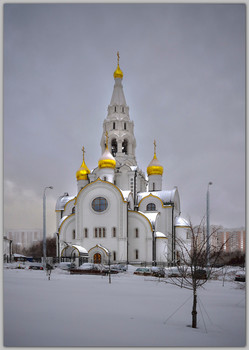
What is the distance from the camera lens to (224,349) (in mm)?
6207

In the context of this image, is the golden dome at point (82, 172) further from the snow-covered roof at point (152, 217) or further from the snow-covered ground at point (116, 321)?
the snow-covered ground at point (116, 321)

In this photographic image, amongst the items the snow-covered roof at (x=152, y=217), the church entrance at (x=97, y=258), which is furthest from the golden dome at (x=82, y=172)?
the church entrance at (x=97, y=258)

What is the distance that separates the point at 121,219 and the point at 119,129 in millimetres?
14613

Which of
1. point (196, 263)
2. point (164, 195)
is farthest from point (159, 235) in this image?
point (196, 263)

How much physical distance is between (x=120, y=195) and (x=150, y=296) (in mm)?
19906

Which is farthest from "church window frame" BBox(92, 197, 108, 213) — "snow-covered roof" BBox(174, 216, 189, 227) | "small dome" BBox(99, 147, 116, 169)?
"snow-covered roof" BBox(174, 216, 189, 227)

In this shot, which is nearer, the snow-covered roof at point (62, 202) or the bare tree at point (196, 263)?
the bare tree at point (196, 263)

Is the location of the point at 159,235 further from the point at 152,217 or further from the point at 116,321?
the point at 116,321

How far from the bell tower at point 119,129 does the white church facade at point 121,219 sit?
61 centimetres

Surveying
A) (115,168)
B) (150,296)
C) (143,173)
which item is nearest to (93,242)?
(115,168)

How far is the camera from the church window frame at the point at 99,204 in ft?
105

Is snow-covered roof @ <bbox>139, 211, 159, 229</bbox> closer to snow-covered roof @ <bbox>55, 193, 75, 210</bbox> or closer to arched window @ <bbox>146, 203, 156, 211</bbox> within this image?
arched window @ <bbox>146, 203, 156, 211</bbox>

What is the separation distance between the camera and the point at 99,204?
105 ft

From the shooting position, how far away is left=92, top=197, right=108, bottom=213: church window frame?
105 feet
